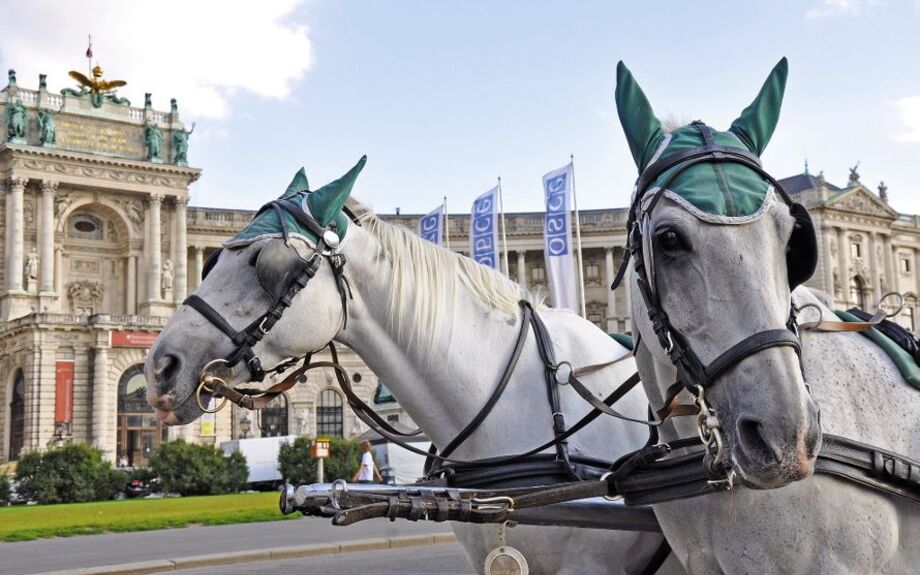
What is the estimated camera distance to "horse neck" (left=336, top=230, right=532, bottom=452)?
4152mm

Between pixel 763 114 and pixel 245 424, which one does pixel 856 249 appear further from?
pixel 763 114

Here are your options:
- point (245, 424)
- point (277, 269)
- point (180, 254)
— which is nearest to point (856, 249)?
point (245, 424)

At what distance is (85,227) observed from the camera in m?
61.1

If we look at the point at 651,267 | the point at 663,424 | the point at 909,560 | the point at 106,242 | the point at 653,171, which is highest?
the point at 106,242

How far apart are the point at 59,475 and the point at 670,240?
33251 mm

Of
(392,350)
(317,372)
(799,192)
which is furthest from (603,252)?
(392,350)

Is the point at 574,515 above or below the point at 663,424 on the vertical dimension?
below

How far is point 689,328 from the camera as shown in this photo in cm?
241

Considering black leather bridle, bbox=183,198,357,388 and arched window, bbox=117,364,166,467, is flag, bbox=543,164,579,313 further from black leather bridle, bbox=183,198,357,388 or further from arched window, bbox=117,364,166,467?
arched window, bbox=117,364,166,467

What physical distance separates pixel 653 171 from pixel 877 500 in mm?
1098

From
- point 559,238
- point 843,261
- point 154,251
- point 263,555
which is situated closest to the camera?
point 263,555

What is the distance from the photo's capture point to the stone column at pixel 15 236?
56250 mm

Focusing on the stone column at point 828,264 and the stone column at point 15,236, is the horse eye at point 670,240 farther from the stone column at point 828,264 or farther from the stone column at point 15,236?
the stone column at point 828,264

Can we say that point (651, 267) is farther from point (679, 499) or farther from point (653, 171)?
point (679, 499)
